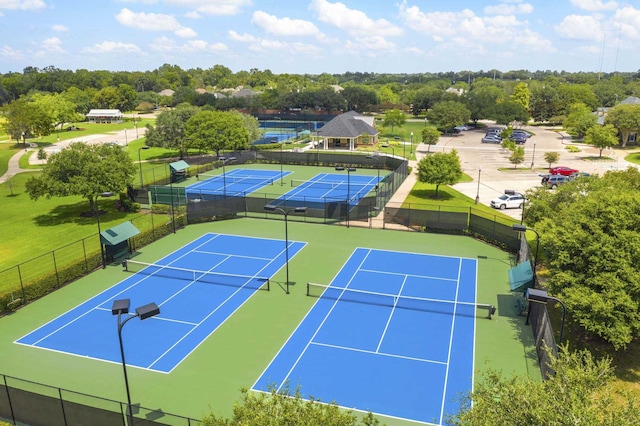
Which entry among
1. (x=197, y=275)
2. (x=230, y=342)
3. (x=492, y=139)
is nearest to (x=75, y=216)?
(x=197, y=275)

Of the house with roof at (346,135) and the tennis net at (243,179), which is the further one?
the house with roof at (346,135)

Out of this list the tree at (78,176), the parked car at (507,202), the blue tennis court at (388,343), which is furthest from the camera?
the parked car at (507,202)

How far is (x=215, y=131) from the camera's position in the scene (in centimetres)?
6156

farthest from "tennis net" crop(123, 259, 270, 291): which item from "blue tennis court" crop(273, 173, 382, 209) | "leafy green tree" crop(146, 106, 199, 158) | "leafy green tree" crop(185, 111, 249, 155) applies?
"leafy green tree" crop(146, 106, 199, 158)

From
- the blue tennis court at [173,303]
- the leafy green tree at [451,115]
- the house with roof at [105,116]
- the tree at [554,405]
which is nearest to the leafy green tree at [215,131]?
the blue tennis court at [173,303]

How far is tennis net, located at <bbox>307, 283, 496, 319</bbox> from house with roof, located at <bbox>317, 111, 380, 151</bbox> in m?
49.8

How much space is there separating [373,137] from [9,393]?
66.7 m

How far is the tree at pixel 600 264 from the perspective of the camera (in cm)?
1709

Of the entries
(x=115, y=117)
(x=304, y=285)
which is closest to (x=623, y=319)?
(x=304, y=285)

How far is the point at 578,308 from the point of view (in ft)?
58.0

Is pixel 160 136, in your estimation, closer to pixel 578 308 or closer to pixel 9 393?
pixel 9 393

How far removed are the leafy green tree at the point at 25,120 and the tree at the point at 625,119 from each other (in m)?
94.2

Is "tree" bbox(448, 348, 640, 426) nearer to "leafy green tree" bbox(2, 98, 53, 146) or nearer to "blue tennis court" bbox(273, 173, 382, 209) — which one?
"blue tennis court" bbox(273, 173, 382, 209)

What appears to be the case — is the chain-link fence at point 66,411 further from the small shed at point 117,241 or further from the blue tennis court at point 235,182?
the blue tennis court at point 235,182
